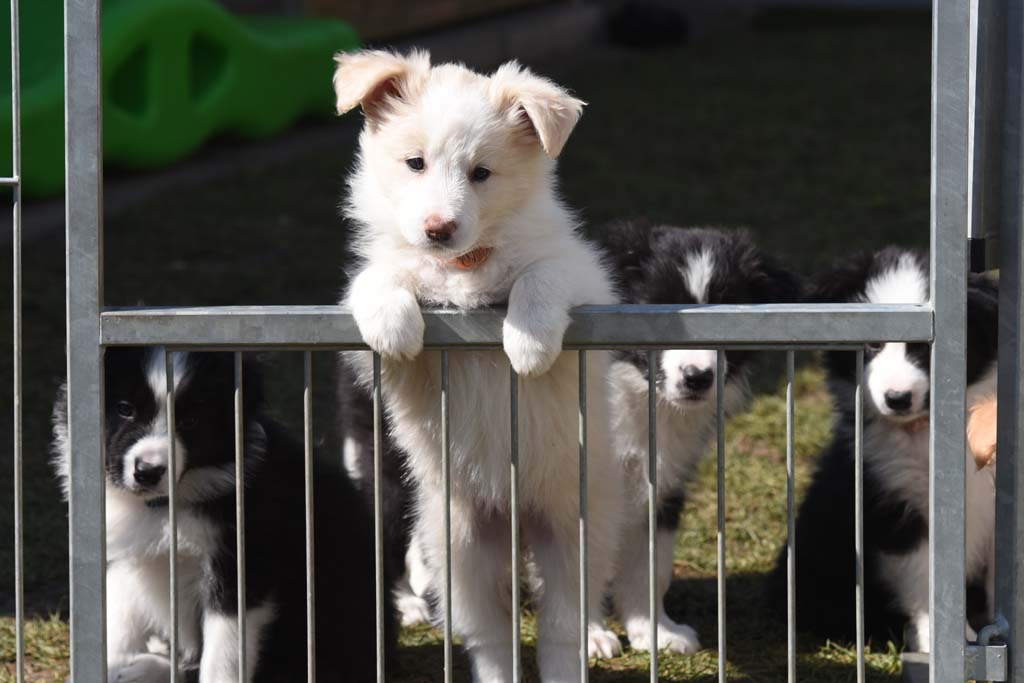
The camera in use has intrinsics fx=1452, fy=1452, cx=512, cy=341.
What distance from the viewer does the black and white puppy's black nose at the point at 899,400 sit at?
4129mm

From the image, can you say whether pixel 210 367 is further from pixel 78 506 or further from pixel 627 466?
pixel 627 466

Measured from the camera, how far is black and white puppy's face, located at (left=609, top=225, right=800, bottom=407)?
430cm

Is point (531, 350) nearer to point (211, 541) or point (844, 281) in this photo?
point (211, 541)

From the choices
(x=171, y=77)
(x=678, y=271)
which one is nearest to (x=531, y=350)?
(x=678, y=271)

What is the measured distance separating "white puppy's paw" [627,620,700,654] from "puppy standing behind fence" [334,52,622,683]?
554mm

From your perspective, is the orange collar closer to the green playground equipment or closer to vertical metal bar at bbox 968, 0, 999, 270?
vertical metal bar at bbox 968, 0, 999, 270

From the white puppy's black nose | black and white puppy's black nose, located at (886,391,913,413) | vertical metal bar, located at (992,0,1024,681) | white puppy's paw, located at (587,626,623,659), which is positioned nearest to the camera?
vertical metal bar, located at (992,0,1024,681)

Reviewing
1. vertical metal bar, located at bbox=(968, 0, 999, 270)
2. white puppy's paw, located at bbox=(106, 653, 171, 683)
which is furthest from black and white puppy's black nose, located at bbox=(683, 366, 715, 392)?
white puppy's paw, located at bbox=(106, 653, 171, 683)

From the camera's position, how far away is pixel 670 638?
4.36m

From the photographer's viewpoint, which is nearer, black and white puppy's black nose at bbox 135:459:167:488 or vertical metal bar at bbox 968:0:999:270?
vertical metal bar at bbox 968:0:999:270

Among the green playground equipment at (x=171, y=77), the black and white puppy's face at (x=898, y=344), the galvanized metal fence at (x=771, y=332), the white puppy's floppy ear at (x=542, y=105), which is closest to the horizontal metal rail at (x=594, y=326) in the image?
the galvanized metal fence at (x=771, y=332)

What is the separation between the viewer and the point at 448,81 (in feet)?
11.5

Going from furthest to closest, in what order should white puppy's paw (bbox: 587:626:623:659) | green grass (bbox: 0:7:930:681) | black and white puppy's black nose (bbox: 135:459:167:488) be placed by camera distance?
green grass (bbox: 0:7:930:681), white puppy's paw (bbox: 587:626:623:659), black and white puppy's black nose (bbox: 135:459:167:488)

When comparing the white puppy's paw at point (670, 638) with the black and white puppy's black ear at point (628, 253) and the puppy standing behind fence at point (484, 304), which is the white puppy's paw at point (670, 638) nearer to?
the puppy standing behind fence at point (484, 304)
